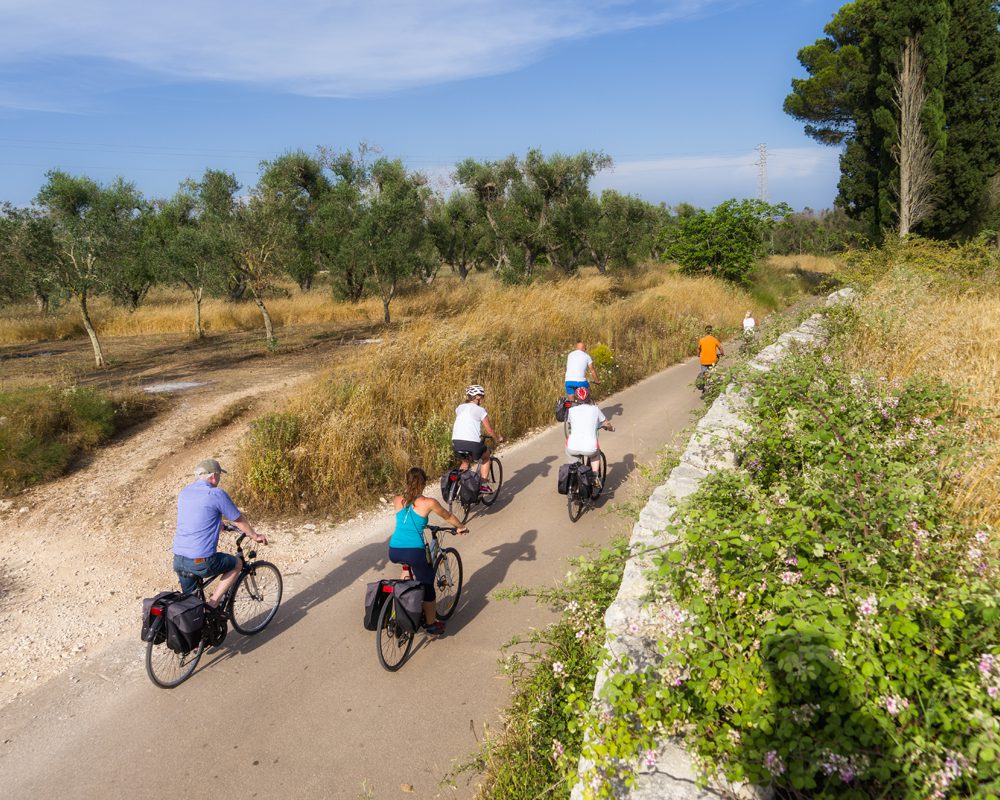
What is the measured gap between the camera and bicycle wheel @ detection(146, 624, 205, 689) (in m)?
5.20

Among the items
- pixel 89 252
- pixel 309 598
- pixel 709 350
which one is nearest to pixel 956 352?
pixel 709 350

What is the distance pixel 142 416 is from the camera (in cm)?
1224

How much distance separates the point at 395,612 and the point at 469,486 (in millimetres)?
2852

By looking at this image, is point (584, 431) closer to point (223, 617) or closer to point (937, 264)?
point (223, 617)

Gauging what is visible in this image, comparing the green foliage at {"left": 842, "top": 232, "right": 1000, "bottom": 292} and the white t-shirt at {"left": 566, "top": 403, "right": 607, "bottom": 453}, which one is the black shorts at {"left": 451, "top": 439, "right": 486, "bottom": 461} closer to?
the white t-shirt at {"left": 566, "top": 403, "right": 607, "bottom": 453}

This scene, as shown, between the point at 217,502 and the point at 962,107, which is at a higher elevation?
the point at 962,107

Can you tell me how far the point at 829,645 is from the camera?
274 cm

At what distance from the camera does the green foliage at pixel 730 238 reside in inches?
1160

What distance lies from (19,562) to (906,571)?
9702 millimetres

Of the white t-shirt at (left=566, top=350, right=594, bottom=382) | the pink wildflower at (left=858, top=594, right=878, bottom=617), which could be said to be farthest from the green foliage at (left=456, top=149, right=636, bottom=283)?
the pink wildflower at (left=858, top=594, right=878, bottom=617)

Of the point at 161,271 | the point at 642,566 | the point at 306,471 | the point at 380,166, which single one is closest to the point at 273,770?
the point at 642,566

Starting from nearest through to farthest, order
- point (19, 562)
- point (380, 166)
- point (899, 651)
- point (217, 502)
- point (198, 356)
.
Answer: point (899, 651), point (217, 502), point (19, 562), point (198, 356), point (380, 166)

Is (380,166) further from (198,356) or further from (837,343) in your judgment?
(837,343)

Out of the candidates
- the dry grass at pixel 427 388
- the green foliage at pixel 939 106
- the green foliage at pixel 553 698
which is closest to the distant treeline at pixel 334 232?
the green foliage at pixel 939 106
